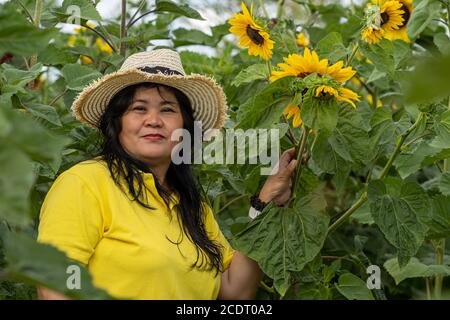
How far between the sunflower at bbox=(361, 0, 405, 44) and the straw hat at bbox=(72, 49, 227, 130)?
0.38 meters

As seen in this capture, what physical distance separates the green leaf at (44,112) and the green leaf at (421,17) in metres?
0.92

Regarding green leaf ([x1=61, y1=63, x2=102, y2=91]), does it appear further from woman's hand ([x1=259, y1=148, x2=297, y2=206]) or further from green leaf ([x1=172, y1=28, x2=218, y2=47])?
green leaf ([x1=172, y1=28, x2=218, y2=47])

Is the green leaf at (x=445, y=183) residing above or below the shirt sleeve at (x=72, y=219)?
below

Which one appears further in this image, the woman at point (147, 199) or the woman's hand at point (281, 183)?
the woman's hand at point (281, 183)

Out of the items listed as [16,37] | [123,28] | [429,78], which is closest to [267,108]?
[123,28]

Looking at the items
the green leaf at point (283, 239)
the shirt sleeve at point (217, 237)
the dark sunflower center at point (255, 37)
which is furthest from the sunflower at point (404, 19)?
the shirt sleeve at point (217, 237)

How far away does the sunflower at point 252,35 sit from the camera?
68.6 inches

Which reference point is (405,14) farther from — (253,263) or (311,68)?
(253,263)

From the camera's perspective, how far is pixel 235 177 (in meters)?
2.05

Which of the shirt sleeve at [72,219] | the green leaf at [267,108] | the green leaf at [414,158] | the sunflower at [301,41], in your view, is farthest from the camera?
the sunflower at [301,41]

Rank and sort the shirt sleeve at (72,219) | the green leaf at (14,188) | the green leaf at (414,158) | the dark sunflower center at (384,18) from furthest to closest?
the green leaf at (414,158), the dark sunflower center at (384,18), the shirt sleeve at (72,219), the green leaf at (14,188)

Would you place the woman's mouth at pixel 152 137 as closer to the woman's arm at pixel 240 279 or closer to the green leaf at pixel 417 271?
the woman's arm at pixel 240 279

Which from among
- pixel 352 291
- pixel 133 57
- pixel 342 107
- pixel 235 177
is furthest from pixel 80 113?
pixel 352 291

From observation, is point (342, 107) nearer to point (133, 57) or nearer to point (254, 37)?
point (254, 37)
